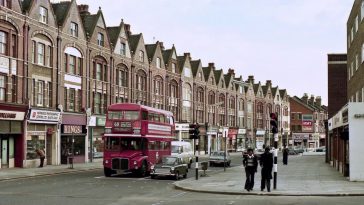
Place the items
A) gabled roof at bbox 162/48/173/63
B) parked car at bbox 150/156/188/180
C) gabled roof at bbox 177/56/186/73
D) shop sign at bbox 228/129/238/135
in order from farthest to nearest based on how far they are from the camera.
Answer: shop sign at bbox 228/129/238/135 < gabled roof at bbox 177/56/186/73 < gabled roof at bbox 162/48/173/63 < parked car at bbox 150/156/188/180

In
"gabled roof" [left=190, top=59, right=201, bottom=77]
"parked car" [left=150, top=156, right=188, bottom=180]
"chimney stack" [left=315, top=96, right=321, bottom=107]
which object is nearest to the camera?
"parked car" [left=150, top=156, right=188, bottom=180]

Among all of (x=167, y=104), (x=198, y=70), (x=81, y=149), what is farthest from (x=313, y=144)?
(x=81, y=149)

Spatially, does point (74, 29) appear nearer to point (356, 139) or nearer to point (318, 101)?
point (356, 139)

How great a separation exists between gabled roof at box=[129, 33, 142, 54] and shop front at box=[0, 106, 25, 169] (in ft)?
76.7

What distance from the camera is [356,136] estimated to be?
2784cm

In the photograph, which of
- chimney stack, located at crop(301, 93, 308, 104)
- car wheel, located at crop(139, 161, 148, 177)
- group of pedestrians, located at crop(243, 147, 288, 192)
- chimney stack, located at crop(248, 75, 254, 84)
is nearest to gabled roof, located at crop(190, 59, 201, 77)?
chimney stack, located at crop(248, 75, 254, 84)

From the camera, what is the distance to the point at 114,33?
193 ft

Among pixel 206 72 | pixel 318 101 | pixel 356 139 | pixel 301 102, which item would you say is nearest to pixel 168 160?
pixel 356 139

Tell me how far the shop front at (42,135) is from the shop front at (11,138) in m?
0.70

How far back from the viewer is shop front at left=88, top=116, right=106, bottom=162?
171 feet

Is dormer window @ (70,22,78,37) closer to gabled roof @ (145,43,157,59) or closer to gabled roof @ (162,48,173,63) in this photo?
Answer: gabled roof @ (145,43,157,59)

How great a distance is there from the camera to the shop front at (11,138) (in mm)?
39188

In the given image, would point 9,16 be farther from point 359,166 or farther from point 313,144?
point 313,144

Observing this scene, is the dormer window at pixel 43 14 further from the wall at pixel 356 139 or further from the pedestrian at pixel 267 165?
the pedestrian at pixel 267 165
